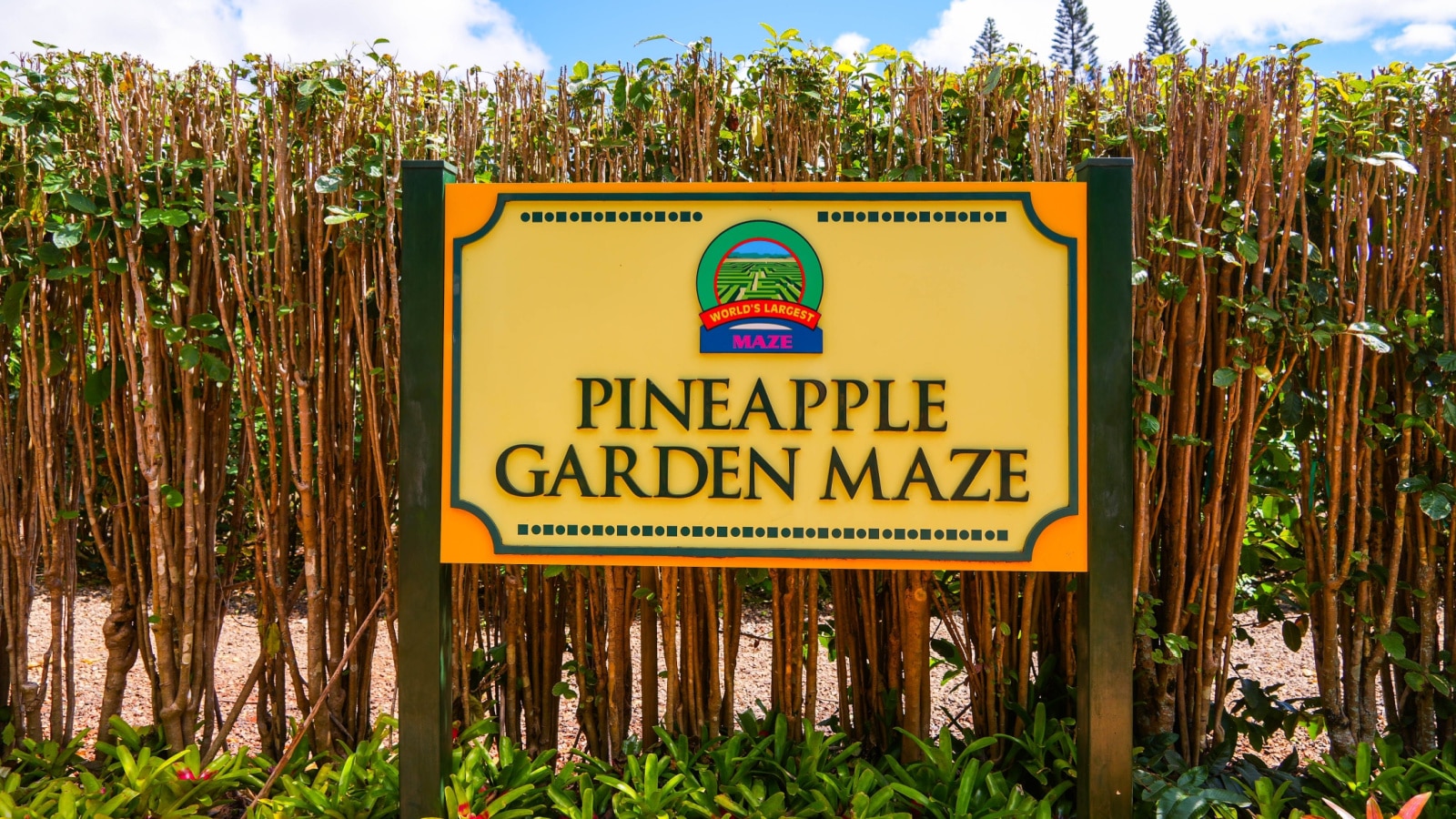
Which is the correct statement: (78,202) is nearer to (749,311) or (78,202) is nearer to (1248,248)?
(749,311)

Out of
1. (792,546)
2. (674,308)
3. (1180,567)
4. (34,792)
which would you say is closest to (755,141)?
(674,308)

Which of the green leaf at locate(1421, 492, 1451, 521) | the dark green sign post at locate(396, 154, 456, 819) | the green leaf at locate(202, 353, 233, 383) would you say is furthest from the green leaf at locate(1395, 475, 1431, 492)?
the green leaf at locate(202, 353, 233, 383)

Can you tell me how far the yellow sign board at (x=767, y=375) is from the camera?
2.57m

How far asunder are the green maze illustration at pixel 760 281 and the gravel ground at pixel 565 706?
1900mm

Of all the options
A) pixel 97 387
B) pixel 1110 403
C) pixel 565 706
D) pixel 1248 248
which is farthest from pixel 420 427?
pixel 1248 248

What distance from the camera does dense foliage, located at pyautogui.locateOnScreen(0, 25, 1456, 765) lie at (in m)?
2.97

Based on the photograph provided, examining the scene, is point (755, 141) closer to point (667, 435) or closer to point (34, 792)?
point (667, 435)

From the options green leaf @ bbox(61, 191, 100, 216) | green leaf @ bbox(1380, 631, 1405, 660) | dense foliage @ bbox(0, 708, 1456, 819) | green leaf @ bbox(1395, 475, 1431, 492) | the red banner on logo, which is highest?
green leaf @ bbox(61, 191, 100, 216)

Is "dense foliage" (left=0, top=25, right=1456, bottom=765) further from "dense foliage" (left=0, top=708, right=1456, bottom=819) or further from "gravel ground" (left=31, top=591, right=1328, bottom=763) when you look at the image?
"gravel ground" (left=31, top=591, right=1328, bottom=763)

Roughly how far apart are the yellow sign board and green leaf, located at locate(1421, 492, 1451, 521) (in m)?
1.24

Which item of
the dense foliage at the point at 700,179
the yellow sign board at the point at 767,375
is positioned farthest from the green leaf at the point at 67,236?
the yellow sign board at the point at 767,375

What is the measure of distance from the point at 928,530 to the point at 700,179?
1.33m

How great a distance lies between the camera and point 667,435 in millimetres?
2607

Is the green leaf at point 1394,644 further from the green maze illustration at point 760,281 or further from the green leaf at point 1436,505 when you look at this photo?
the green maze illustration at point 760,281
